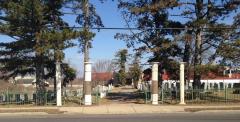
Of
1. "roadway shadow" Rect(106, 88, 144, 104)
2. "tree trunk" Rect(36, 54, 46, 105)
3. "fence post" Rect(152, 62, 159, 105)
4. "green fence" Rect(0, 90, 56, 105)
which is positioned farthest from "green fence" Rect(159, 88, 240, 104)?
"tree trunk" Rect(36, 54, 46, 105)

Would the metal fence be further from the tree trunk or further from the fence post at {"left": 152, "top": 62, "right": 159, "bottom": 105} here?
the fence post at {"left": 152, "top": 62, "right": 159, "bottom": 105}

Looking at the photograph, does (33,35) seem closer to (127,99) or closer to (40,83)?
(40,83)

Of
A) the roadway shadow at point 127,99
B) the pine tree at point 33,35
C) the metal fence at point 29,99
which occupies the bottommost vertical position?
the roadway shadow at point 127,99

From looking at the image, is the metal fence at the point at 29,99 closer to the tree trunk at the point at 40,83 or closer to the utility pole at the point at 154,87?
the tree trunk at the point at 40,83

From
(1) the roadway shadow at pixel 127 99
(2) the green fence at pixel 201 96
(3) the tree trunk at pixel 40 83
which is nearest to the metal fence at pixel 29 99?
(3) the tree trunk at pixel 40 83

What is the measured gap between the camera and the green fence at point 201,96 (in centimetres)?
3856

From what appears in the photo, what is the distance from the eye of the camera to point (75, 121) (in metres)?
23.6

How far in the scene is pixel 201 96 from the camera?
4006cm

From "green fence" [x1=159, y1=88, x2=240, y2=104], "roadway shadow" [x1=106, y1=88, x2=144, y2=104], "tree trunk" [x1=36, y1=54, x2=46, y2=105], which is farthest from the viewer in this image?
"roadway shadow" [x1=106, y1=88, x2=144, y2=104]

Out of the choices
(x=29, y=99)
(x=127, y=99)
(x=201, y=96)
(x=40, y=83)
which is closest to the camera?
(x=29, y=99)

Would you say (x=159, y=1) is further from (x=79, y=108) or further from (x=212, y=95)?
(x=79, y=108)

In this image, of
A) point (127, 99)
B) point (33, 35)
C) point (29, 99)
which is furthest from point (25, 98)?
point (127, 99)

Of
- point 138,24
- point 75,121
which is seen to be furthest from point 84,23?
point 75,121

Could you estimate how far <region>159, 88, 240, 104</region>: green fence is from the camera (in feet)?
127
